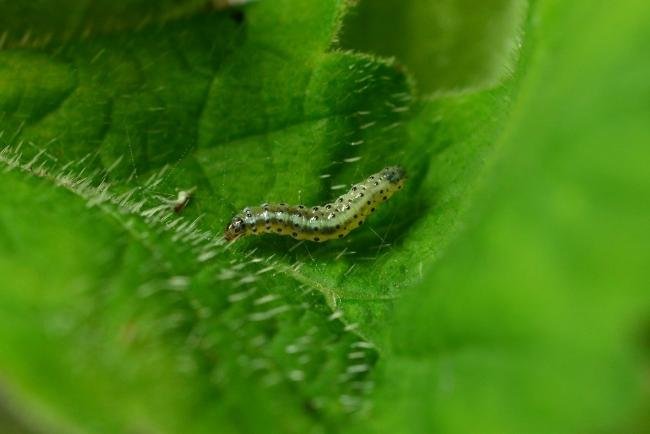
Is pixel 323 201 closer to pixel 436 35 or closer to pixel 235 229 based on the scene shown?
pixel 235 229

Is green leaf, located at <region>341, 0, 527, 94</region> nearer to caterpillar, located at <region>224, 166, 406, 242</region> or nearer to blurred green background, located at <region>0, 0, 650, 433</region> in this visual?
blurred green background, located at <region>0, 0, 650, 433</region>

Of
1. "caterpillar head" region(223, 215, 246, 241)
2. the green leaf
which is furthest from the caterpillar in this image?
the green leaf

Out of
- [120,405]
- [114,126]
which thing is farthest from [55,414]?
[114,126]

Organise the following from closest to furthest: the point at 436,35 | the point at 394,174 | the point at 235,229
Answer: the point at 235,229 < the point at 394,174 < the point at 436,35

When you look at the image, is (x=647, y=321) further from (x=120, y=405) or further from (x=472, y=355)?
(x=120, y=405)

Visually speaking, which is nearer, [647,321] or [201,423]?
[647,321]

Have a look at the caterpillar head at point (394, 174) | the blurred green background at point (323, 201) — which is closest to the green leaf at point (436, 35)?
the blurred green background at point (323, 201)

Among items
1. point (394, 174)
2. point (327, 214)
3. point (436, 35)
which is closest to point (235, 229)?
point (327, 214)
